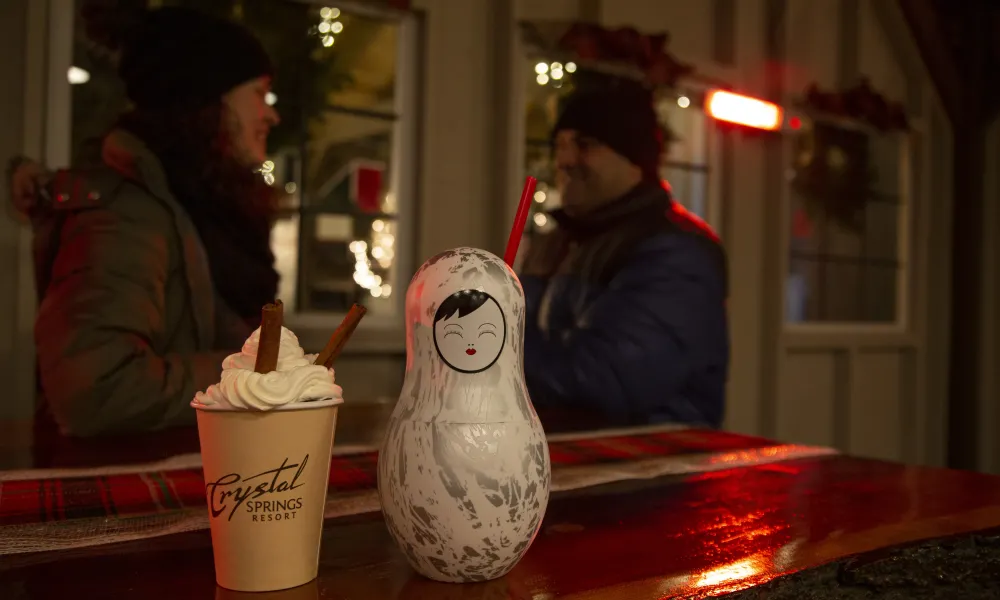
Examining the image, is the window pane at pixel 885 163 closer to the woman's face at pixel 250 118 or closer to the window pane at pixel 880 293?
the window pane at pixel 880 293

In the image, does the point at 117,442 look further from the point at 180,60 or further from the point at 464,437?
the point at 464,437

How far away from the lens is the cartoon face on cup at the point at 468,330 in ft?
2.07

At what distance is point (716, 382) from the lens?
2467mm

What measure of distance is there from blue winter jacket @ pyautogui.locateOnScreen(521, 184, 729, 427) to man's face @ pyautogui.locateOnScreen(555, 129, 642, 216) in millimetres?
37

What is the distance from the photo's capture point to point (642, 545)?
0.73m

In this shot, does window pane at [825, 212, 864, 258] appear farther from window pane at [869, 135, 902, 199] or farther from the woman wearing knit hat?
the woman wearing knit hat

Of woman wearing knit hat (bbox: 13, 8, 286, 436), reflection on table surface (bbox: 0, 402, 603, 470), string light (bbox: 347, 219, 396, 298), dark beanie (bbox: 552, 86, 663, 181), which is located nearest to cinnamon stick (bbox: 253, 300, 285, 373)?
reflection on table surface (bbox: 0, 402, 603, 470)

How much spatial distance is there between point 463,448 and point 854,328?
288 cm

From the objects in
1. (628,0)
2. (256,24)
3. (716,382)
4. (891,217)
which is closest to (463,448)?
(256,24)

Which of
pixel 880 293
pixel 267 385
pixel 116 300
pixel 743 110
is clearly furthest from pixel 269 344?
pixel 880 293

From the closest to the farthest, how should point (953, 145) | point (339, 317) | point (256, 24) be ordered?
point (256, 24), point (339, 317), point (953, 145)

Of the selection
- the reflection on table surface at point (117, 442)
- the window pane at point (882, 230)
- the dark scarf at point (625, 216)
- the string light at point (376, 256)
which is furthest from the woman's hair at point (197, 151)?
the window pane at point (882, 230)

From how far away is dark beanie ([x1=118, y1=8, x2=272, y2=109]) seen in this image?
5.29ft

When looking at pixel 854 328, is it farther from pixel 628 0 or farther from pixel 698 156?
pixel 628 0
